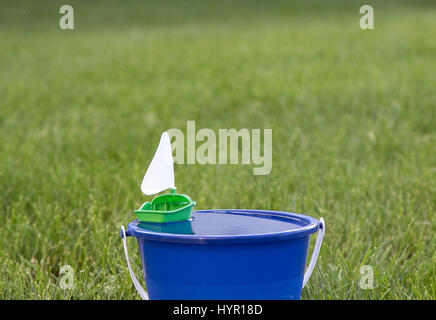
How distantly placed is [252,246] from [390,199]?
1.65m

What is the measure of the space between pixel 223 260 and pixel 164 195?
28 cm

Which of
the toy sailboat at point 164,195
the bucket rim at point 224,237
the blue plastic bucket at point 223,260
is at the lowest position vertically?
the blue plastic bucket at point 223,260

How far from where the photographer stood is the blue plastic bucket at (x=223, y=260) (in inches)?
49.8

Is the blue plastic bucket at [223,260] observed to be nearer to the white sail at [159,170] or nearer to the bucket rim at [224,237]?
the bucket rim at [224,237]

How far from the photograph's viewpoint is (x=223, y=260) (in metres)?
1.27

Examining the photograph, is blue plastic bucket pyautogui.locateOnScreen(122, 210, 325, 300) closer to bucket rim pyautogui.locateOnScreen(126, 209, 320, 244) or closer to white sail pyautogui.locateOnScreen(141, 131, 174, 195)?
bucket rim pyautogui.locateOnScreen(126, 209, 320, 244)

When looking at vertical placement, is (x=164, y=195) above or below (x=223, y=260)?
above

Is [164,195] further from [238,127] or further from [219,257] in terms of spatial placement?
[238,127]

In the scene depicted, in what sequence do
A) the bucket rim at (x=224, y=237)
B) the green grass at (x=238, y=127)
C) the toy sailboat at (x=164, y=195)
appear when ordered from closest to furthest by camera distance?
1. the bucket rim at (x=224, y=237)
2. the toy sailboat at (x=164, y=195)
3. the green grass at (x=238, y=127)

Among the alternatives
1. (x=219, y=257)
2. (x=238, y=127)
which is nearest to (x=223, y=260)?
(x=219, y=257)

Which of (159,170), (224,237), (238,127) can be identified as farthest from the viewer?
(238,127)

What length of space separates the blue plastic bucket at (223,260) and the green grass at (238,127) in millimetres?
542

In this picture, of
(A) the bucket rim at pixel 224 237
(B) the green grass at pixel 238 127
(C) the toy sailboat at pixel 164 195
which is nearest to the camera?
(A) the bucket rim at pixel 224 237

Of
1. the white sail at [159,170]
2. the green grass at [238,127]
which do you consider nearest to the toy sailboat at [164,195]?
the white sail at [159,170]
